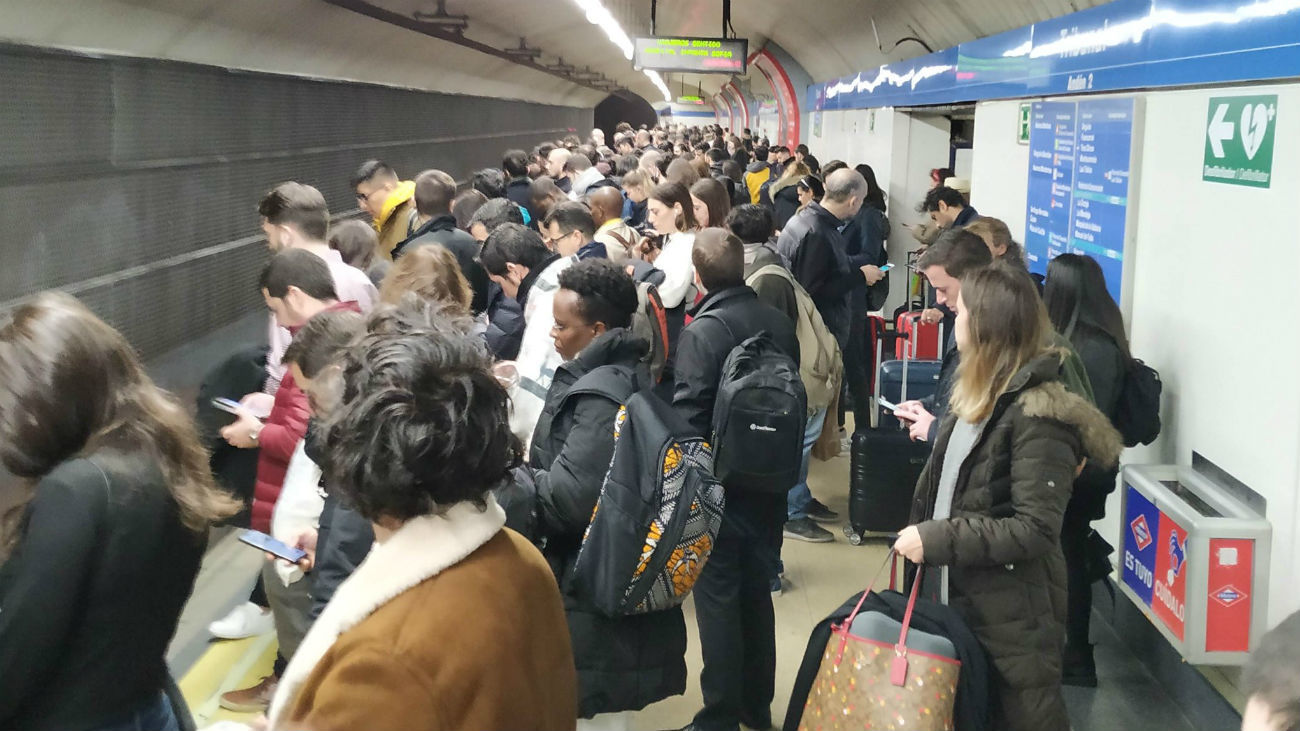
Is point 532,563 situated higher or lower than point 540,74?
lower

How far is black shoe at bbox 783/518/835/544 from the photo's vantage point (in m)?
6.31

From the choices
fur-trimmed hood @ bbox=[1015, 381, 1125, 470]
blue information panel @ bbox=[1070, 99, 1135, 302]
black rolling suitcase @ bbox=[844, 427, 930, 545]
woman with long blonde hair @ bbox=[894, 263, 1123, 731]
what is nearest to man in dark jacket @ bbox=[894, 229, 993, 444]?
woman with long blonde hair @ bbox=[894, 263, 1123, 731]

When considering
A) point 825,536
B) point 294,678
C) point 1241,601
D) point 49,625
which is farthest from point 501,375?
point 825,536

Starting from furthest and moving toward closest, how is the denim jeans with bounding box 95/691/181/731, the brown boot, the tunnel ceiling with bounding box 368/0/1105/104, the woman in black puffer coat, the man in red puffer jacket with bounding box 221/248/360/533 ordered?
the tunnel ceiling with bounding box 368/0/1105/104, the brown boot, the woman in black puffer coat, the man in red puffer jacket with bounding box 221/248/360/533, the denim jeans with bounding box 95/691/181/731

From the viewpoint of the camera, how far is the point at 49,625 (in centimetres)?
201

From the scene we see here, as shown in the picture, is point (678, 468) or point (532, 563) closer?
point (532, 563)

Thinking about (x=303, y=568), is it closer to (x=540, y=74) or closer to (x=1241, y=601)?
(x=1241, y=601)

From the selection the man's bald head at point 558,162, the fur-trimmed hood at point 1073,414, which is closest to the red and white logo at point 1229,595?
the fur-trimmed hood at point 1073,414

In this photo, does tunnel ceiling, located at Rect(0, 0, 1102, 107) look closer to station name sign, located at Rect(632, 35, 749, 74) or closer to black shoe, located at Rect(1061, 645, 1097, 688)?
station name sign, located at Rect(632, 35, 749, 74)

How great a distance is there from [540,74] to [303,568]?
997 inches

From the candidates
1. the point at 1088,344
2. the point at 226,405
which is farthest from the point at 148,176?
the point at 1088,344

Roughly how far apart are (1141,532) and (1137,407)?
49cm

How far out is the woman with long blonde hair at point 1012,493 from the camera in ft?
9.63

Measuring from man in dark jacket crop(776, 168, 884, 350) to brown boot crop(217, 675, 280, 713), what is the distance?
370 centimetres
